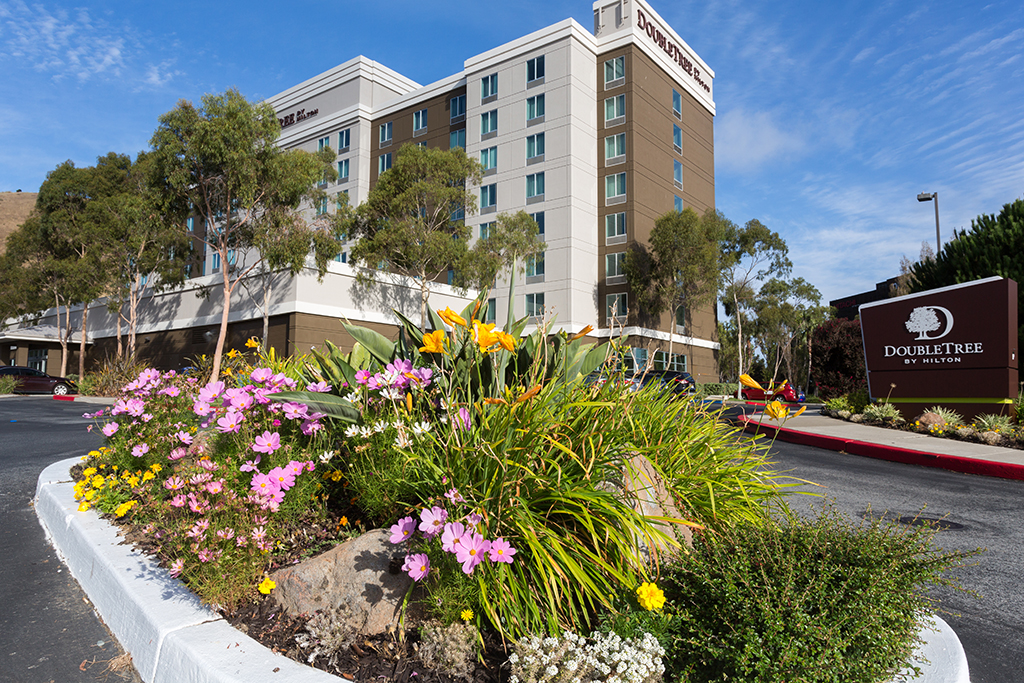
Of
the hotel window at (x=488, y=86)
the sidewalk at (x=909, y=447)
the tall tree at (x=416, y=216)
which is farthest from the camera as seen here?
the hotel window at (x=488, y=86)

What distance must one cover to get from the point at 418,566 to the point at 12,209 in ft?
497

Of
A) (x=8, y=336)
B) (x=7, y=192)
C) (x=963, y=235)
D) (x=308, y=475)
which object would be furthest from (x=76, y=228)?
(x=7, y=192)

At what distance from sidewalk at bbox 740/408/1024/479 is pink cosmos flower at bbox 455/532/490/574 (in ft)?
18.8

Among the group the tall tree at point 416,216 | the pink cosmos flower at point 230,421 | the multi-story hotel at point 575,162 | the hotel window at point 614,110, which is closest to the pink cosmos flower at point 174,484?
the pink cosmos flower at point 230,421

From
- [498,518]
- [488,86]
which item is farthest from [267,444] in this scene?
[488,86]

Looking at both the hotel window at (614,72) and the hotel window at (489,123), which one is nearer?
the hotel window at (614,72)

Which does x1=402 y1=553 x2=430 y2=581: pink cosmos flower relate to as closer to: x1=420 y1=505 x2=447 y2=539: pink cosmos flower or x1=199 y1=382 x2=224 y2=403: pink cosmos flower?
x1=420 y1=505 x2=447 y2=539: pink cosmos flower

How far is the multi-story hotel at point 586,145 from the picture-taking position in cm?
3594

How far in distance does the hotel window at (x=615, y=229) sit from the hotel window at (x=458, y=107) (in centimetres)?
1292

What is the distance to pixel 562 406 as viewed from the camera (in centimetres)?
327

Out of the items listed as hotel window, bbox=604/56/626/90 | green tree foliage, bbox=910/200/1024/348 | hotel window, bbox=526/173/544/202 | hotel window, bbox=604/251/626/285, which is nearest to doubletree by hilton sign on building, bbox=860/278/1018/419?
green tree foliage, bbox=910/200/1024/348

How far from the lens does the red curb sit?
8.30 metres

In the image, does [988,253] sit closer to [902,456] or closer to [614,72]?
[902,456]

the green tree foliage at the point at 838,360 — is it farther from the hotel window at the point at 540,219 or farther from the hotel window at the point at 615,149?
the hotel window at the point at 615,149
